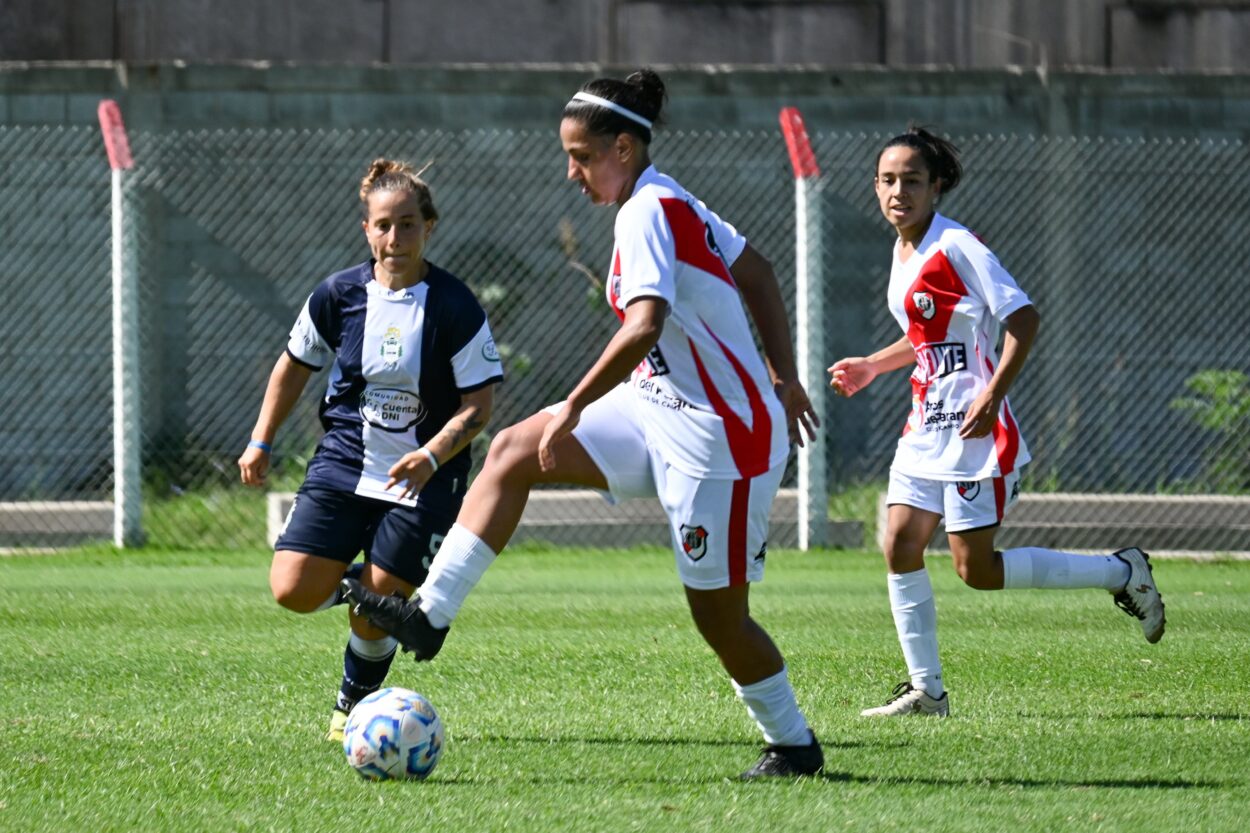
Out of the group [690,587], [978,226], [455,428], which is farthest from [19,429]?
[690,587]

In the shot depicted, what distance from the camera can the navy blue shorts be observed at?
5227mm

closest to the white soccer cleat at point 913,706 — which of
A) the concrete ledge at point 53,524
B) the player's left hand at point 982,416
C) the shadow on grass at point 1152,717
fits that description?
the shadow on grass at point 1152,717

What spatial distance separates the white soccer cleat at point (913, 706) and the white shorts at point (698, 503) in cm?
146

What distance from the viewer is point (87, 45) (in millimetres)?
15383

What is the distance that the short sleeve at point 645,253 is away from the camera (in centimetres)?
418

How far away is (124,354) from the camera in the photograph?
11156 mm

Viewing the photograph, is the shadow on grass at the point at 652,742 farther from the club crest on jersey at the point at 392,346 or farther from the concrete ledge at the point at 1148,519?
the concrete ledge at the point at 1148,519

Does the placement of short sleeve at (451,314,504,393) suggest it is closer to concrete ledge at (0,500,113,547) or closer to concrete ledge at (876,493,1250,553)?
concrete ledge at (876,493,1250,553)

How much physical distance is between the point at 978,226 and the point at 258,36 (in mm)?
6650

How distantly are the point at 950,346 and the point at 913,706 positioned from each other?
3.98ft

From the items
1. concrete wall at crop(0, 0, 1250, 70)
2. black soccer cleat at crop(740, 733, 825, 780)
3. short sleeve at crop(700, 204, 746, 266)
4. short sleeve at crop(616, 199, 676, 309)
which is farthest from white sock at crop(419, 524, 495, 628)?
concrete wall at crop(0, 0, 1250, 70)

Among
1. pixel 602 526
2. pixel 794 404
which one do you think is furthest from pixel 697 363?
pixel 602 526

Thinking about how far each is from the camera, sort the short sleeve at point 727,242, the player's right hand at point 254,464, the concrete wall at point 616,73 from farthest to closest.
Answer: the concrete wall at point 616,73, the player's right hand at point 254,464, the short sleeve at point 727,242

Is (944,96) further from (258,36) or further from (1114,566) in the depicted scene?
(1114,566)
